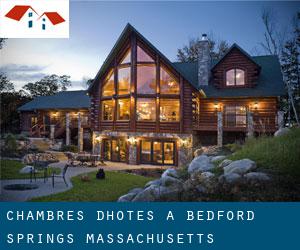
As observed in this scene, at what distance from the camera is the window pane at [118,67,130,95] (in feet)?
65.6

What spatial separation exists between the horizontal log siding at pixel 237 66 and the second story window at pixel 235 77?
264 millimetres

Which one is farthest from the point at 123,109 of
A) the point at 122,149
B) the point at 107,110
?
the point at 122,149

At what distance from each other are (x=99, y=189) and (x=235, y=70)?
1547 cm

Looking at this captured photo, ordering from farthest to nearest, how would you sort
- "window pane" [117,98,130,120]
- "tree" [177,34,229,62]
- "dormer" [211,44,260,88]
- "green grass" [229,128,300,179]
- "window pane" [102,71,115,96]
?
1. "tree" [177,34,229,62]
2. "window pane" [102,71,115,96]
3. "dormer" [211,44,260,88]
4. "window pane" [117,98,130,120]
5. "green grass" [229,128,300,179]

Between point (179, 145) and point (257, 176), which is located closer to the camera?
point (257, 176)

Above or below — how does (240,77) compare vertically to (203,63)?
below

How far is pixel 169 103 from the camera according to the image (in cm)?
1948

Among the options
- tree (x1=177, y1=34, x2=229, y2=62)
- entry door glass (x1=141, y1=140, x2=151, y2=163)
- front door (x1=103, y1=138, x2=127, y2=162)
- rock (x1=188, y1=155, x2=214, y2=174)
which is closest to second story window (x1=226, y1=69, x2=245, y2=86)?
entry door glass (x1=141, y1=140, x2=151, y2=163)

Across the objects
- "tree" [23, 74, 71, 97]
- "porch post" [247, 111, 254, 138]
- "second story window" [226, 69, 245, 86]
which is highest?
"tree" [23, 74, 71, 97]

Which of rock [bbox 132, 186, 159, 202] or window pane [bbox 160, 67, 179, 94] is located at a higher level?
window pane [bbox 160, 67, 179, 94]

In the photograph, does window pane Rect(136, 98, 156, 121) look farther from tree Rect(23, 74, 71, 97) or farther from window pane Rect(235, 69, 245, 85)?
tree Rect(23, 74, 71, 97)

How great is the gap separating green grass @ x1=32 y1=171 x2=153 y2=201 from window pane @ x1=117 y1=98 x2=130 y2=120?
7069 millimetres

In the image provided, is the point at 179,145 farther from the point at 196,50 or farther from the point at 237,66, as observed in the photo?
the point at 196,50

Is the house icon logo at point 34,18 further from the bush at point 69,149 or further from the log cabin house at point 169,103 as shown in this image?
the bush at point 69,149
